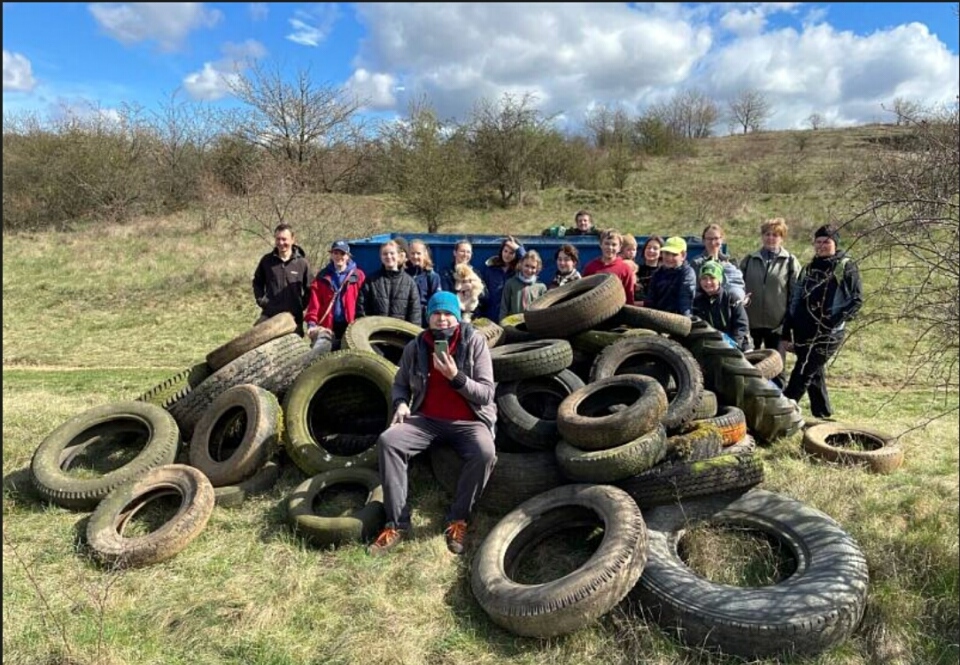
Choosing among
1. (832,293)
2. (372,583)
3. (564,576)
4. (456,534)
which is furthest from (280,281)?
(832,293)

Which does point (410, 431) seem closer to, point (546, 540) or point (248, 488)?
point (546, 540)

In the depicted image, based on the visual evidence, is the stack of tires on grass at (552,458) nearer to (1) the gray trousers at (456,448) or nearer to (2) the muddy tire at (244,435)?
(2) the muddy tire at (244,435)

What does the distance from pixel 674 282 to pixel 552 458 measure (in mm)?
2547

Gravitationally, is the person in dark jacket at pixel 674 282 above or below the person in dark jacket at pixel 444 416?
above

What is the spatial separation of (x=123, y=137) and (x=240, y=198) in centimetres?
1126

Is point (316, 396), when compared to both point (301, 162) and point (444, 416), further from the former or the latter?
point (301, 162)

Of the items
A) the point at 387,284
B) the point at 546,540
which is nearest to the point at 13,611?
the point at 546,540

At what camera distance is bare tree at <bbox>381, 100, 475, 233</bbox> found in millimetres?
19766

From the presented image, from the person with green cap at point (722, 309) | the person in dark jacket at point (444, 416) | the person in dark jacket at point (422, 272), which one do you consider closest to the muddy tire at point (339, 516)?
the person in dark jacket at point (444, 416)

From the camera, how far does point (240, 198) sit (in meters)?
18.9

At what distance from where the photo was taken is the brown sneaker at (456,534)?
438 centimetres

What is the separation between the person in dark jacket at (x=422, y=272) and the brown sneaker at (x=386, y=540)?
3.16 meters

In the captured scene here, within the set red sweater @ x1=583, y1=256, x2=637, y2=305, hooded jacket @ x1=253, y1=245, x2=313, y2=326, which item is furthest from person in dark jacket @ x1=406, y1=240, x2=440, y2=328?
red sweater @ x1=583, y1=256, x2=637, y2=305

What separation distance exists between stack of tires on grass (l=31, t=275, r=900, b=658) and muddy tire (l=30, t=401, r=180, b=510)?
0.7 inches
